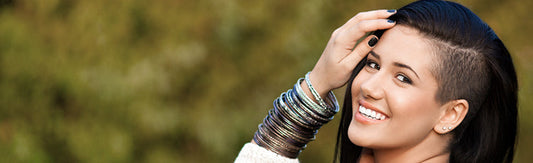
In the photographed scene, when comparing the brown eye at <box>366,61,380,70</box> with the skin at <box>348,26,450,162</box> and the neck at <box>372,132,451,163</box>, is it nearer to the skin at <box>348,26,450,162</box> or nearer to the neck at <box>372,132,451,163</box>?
the skin at <box>348,26,450,162</box>

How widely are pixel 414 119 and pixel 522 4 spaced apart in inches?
80.6

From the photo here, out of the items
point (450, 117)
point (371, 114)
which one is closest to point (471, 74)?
point (450, 117)

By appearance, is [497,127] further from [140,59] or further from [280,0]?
[140,59]

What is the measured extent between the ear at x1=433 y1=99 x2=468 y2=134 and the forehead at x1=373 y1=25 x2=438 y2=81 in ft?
0.51

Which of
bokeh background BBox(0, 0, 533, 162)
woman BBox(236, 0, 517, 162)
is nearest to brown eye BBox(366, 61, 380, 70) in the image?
woman BBox(236, 0, 517, 162)

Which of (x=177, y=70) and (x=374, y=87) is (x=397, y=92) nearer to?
(x=374, y=87)

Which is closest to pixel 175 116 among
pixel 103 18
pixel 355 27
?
pixel 103 18

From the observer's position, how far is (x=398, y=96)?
7.08 ft

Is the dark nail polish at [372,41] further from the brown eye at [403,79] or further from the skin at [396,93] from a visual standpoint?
the brown eye at [403,79]

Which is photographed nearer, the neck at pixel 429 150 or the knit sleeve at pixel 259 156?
the neck at pixel 429 150

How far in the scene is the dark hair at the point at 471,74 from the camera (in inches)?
86.5

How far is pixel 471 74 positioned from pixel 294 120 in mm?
682

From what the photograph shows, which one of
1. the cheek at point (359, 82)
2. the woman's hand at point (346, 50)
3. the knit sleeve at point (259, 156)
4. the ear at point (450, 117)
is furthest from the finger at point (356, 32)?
the knit sleeve at point (259, 156)

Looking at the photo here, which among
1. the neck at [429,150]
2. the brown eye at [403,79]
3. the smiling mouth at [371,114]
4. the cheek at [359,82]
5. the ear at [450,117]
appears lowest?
the neck at [429,150]
